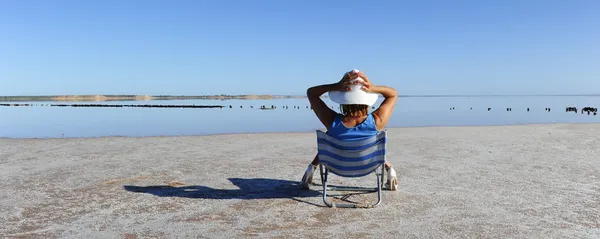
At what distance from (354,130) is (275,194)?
1.44m

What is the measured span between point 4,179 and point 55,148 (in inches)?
147

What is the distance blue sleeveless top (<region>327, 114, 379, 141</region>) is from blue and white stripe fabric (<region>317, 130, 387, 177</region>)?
5cm

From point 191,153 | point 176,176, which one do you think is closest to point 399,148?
point 191,153

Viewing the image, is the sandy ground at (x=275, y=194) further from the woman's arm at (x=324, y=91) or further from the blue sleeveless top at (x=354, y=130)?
the woman's arm at (x=324, y=91)

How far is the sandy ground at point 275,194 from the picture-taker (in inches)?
167

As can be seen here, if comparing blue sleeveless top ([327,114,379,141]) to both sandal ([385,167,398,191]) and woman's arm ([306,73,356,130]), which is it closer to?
woman's arm ([306,73,356,130])

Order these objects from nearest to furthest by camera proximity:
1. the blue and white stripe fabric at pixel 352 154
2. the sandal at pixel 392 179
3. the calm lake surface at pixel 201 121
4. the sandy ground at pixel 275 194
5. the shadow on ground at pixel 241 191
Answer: the sandy ground at pixel 275 194, the blue and white stripe fabric at pixel 352 154, the shadow on ground at pixel 241 191, the sandal at pixel 392 179, the calm lake surface at pixel 201 121

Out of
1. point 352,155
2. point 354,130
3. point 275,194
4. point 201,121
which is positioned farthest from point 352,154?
point 201,121

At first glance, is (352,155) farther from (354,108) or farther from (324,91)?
(324,91)

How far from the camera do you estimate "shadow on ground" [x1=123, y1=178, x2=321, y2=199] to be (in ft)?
18.5

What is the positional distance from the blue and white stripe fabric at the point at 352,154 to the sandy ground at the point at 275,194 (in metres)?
0.46

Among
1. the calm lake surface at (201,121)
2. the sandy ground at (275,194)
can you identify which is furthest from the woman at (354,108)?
the calm lake surface at (201,121)

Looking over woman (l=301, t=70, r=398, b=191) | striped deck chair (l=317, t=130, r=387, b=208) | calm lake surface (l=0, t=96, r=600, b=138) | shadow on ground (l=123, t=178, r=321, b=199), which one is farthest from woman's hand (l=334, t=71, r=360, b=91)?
calm lake surface (l=0, t=96, r=600, b=138)

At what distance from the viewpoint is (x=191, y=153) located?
9508 mm
